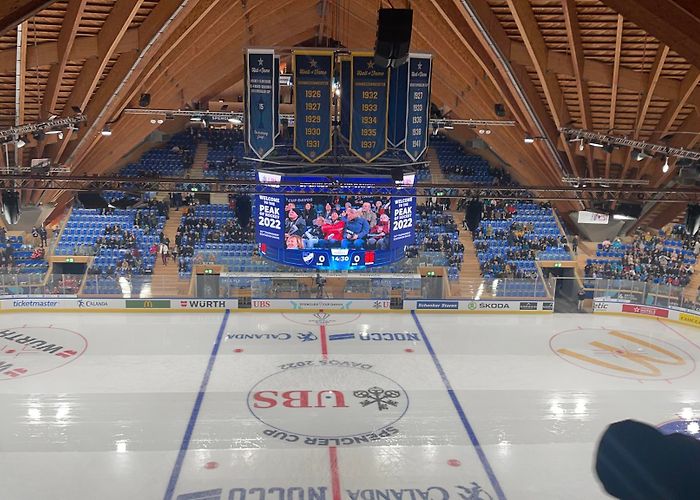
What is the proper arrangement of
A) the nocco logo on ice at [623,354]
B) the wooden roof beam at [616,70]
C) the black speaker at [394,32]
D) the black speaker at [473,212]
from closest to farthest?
the black speaker at [394,32] < the wooden roof beam at [616,70] < the nocco logo on ice at [623,354] < the black speaker at [473,212]

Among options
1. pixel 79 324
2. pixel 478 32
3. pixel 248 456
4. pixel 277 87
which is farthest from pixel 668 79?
pixel 79 324

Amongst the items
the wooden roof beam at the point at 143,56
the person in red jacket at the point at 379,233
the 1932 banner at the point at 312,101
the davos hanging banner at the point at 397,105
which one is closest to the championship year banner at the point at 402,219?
the person in red jacket at the point at 379,233

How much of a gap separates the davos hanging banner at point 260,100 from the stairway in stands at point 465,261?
9989mm

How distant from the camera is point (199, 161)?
33906 mm

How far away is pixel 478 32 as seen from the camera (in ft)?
45.5

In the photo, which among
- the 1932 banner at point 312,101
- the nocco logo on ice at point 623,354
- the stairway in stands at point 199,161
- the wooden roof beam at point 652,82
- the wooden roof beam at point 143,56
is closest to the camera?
the wooden roof beam at point 652,82

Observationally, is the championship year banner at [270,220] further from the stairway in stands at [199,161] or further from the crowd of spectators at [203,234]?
the stairway in stands at [199,161]

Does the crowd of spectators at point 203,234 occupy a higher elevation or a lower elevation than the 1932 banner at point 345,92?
lower

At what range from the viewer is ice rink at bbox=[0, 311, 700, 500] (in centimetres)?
1112

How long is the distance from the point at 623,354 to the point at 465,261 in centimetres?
955

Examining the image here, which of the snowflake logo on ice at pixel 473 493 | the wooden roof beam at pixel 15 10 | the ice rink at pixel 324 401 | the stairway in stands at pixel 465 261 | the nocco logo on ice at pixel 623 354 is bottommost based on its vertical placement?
the snowflake logo on ice at pixel 473 493

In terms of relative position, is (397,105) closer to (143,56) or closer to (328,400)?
(143,56)

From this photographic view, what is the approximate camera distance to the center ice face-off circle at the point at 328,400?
1325 cm

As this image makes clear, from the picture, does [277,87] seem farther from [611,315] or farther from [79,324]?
[611,315]
